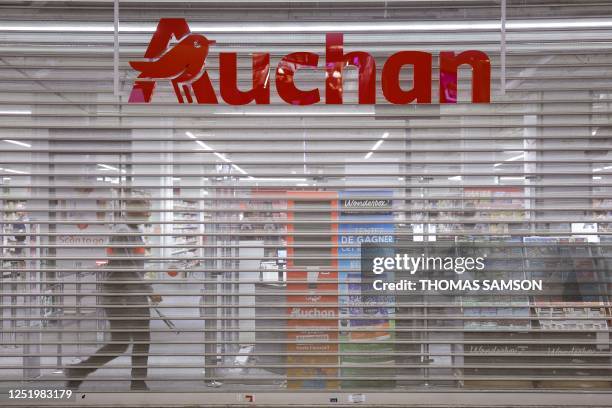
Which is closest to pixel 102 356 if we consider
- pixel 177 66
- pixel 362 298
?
pixel 362 298

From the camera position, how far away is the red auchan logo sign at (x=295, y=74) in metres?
5.45

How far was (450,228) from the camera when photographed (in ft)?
17.9

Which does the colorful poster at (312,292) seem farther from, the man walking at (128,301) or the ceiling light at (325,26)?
Answer: the ceiling light at (325,26)

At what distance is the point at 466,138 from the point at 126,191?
122 inches

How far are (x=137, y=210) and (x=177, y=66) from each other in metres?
1.34

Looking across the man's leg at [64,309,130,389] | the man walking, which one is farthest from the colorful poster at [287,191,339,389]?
the man's leg at [64,309,130,389]

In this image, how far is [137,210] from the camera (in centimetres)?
553

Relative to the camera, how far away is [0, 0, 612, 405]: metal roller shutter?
5422mm

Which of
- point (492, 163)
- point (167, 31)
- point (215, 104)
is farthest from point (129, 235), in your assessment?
point (492, 163)

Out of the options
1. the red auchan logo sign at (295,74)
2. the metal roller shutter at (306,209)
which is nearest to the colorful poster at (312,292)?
the metal roller shutter at (306,209)

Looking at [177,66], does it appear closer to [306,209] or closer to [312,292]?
[306,209]

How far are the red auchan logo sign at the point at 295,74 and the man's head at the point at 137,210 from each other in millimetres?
911

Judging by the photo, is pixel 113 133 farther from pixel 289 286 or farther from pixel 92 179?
pixel 289 286

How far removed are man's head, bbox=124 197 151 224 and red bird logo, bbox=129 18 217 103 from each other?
3.01 feet
